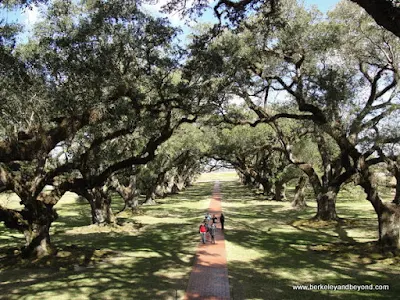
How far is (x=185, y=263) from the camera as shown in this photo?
13.9 meters

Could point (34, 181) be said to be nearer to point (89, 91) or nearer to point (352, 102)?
point (89, 91)

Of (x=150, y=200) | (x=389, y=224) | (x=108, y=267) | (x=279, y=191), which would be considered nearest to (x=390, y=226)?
(x=389, y=224)

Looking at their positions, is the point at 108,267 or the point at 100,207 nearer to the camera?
the point at 108,267

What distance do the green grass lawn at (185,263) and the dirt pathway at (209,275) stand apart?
0.29 metres

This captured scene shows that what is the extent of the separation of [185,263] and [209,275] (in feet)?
6.48

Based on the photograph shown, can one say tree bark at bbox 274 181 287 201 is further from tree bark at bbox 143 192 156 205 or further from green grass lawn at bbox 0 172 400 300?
green grass lawn at bbox 0 172 400 300

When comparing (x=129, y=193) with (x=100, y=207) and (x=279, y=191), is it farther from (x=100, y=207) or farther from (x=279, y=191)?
(x=279, y=191)

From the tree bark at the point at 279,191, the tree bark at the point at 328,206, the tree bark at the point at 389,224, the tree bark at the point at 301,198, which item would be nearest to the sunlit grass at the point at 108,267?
the tree bark at the point at 389,224

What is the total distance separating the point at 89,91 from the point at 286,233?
13.7m

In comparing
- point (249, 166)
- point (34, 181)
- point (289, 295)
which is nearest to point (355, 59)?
point (289, 295)

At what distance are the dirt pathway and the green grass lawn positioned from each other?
288 millimetres

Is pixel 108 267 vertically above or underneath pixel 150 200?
underneath

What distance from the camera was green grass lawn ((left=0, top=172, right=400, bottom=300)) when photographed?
10.6 metres

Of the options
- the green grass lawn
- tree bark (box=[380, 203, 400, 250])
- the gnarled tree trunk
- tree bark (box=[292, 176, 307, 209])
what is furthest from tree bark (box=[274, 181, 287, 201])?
the gnarled tree trunk
